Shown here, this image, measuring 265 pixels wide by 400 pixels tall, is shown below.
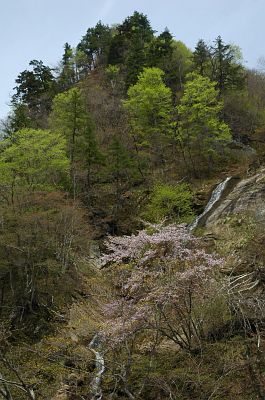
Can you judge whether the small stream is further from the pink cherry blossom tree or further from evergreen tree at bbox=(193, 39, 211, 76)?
evergreen tree at bbox=(193, 39, 211, 76)

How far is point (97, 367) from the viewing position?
42.7 feet

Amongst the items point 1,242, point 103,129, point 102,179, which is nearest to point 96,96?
point 103,129

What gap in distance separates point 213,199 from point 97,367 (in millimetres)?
13816

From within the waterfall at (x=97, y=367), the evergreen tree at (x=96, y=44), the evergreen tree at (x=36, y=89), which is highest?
the evergreen tree at (x=96, y=44)

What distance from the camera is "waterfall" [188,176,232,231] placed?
73.8 feet

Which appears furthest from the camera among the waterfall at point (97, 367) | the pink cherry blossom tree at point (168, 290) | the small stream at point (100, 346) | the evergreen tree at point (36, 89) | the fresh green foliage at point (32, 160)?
the evergreen tree at point (36, 89)

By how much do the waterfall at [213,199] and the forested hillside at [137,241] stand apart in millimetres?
164

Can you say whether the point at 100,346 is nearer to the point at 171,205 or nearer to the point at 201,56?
the point at 171,205

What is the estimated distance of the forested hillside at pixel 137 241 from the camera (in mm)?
10750

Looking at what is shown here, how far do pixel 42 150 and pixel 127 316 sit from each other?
1531cm

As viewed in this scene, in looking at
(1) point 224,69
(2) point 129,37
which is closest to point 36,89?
(2) point 129,37

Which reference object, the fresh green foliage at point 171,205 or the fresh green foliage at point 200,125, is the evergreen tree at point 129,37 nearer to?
the fresh green foliage at point 200,125

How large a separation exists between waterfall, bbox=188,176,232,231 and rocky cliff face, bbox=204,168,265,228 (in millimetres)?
553

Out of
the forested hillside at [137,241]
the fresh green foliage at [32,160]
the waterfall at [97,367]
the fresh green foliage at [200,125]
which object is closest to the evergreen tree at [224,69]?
the forested hillside at [137,241]
